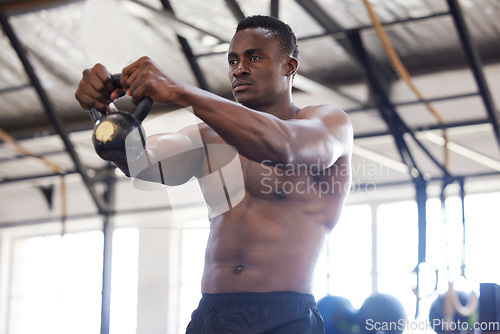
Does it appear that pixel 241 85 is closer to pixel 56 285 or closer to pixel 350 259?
pixel 350 259

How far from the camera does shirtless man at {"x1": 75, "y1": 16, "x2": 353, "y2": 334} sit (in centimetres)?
170

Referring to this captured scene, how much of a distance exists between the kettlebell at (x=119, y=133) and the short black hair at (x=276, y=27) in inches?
26.2

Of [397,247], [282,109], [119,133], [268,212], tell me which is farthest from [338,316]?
[119,133]

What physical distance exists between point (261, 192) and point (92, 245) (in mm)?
7674

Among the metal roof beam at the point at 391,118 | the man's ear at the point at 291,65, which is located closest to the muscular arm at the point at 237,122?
the man's ear at the point at 291,65

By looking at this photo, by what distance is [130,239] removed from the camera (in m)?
8.94

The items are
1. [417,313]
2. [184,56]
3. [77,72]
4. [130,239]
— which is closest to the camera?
[417,313]

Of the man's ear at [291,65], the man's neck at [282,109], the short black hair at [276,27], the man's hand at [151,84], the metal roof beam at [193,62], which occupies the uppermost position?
the metal roof beam at [193,62]

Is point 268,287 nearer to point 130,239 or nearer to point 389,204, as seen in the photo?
point 389,204

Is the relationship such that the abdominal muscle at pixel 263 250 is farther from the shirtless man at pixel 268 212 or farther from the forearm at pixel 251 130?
the forearm at pixel 251 130

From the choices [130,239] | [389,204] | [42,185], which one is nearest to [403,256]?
[389,204]

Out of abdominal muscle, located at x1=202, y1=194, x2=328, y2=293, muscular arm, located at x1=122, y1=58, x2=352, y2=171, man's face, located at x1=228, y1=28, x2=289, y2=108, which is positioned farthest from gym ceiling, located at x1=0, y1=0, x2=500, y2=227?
muscular arm, located at x1=122, y1=58, x2=352, y2=171

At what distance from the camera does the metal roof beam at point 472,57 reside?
4980mm

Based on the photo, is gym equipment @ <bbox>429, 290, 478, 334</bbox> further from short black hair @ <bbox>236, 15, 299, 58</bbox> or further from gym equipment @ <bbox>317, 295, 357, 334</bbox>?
short black hair @ <bbox>236, 15, 299, 58</bbox>
